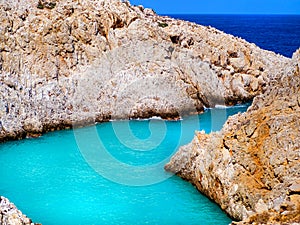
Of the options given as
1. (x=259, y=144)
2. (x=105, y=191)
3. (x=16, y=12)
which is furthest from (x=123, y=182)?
(x=16, y=12)

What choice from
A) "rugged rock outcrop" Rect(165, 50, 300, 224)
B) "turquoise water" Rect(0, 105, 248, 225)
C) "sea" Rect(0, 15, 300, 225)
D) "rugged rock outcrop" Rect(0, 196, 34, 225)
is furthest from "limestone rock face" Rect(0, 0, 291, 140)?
"rugged rock outcrop" Rect(0, 196, 34, 225)

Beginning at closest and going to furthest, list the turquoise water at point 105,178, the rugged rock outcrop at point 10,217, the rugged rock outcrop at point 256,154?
the rugged rock outcrop at point 10,217 → the rugged rock outcrop at point 256,154 → the turquoise water at point 105,178

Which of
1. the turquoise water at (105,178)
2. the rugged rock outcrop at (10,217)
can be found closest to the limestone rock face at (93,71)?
the turquoise water at (105,178)

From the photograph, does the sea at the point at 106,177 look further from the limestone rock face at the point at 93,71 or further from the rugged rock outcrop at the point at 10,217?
the rugged rock outcrop at the point at 10,217

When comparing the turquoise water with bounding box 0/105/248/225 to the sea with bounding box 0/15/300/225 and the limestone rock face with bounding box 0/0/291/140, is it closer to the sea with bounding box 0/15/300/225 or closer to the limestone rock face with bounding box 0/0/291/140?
the sea with bounding box 0/15/300/225

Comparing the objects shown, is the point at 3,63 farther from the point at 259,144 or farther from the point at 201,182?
the point at 259,144

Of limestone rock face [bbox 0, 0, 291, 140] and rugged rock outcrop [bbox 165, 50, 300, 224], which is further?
limestone rock face [bbox 0, 0, 291, 140]
